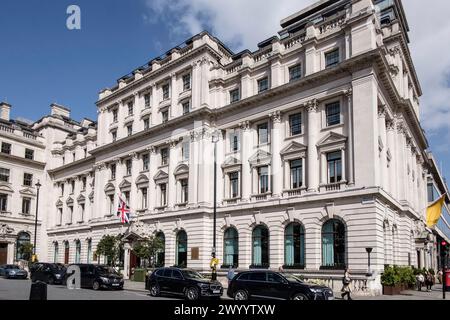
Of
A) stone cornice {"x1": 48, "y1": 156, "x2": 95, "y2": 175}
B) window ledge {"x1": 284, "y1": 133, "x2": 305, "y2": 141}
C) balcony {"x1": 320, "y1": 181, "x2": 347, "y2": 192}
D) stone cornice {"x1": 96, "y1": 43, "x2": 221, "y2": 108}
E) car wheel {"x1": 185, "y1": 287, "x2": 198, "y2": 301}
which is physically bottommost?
car wheel {"x1": 185, "y1": 287, "x2": 198, "y2": 301}

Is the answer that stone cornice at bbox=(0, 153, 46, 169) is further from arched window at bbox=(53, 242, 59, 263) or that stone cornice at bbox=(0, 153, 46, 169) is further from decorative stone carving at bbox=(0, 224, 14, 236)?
arched window at bbox=(53, 242, 59, 263)

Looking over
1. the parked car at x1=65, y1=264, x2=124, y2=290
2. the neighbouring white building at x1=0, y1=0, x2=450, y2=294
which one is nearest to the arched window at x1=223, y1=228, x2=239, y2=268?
the neighbouring white building at x1=0, y1=0, x2=450, y2=294

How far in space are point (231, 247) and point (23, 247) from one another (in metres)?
32.7

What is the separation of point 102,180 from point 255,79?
23.4 metres

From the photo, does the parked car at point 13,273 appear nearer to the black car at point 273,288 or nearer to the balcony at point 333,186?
the black car at point 273,288

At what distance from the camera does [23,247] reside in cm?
5772

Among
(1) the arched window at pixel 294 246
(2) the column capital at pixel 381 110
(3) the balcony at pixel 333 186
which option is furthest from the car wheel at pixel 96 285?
(2) the column capital at pixel 381 110

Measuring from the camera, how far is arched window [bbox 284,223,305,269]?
1320 inches

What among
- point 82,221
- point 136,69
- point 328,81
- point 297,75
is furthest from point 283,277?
point 82,221

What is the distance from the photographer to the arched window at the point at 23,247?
57.6 m

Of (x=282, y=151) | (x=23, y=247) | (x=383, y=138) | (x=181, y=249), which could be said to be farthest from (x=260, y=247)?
(x=23, y=247)

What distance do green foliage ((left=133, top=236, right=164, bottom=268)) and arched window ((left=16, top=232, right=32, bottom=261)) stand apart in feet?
77.3

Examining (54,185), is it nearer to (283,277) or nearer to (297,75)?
(297,75)

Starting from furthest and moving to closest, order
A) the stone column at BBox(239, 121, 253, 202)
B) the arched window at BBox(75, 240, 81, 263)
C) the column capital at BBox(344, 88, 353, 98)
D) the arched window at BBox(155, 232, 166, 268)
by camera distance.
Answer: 1. the arched window at BBox(75, 240, 81, 263)
2. the arched window at BBox(155, 232, 166, 268)
3. the stone column at BBox(239, 121, 253, 202)
4. the column capital at BBox(344, 88, 353, 98)
